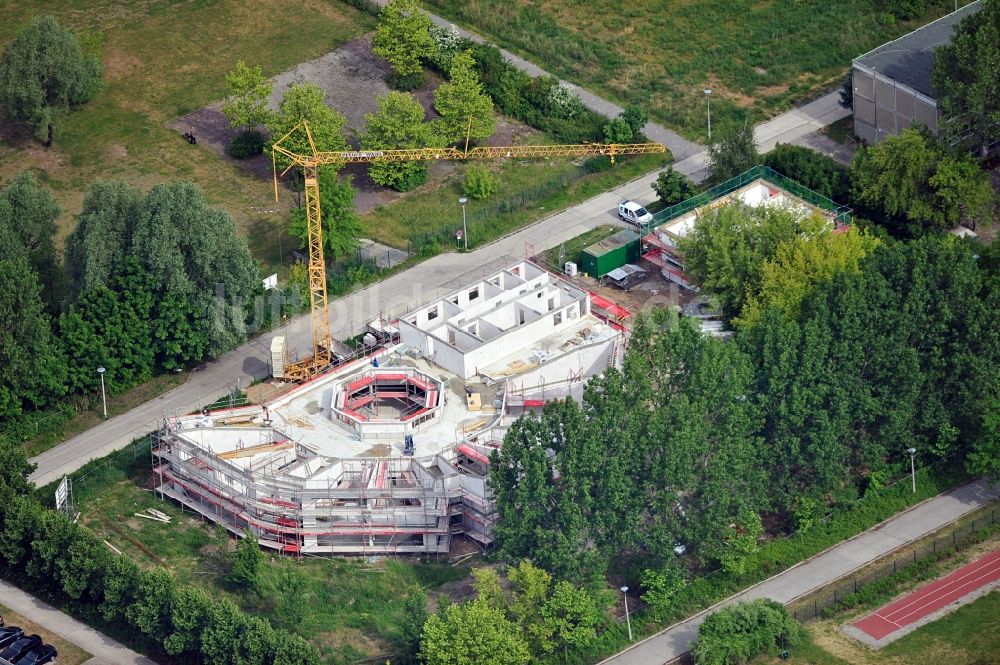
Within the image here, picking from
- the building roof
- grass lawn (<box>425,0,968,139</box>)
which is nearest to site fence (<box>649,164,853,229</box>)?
grass lawn (<box>425,0,968,139</box>)

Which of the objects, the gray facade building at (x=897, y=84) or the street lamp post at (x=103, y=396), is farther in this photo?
the gray facade building at (x=897, y=84)

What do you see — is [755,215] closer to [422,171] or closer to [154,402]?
[422,171]

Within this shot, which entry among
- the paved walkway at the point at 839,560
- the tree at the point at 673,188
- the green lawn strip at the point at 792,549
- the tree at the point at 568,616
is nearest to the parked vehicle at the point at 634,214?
the tree at the point at 673,188

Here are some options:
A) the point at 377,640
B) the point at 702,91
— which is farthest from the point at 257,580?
the point at 702,91

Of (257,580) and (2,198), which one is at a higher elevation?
(2,198)

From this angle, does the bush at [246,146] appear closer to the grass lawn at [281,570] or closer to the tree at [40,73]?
the tree at [40,73]

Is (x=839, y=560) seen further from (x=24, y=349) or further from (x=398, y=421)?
(x=24, y=349)
